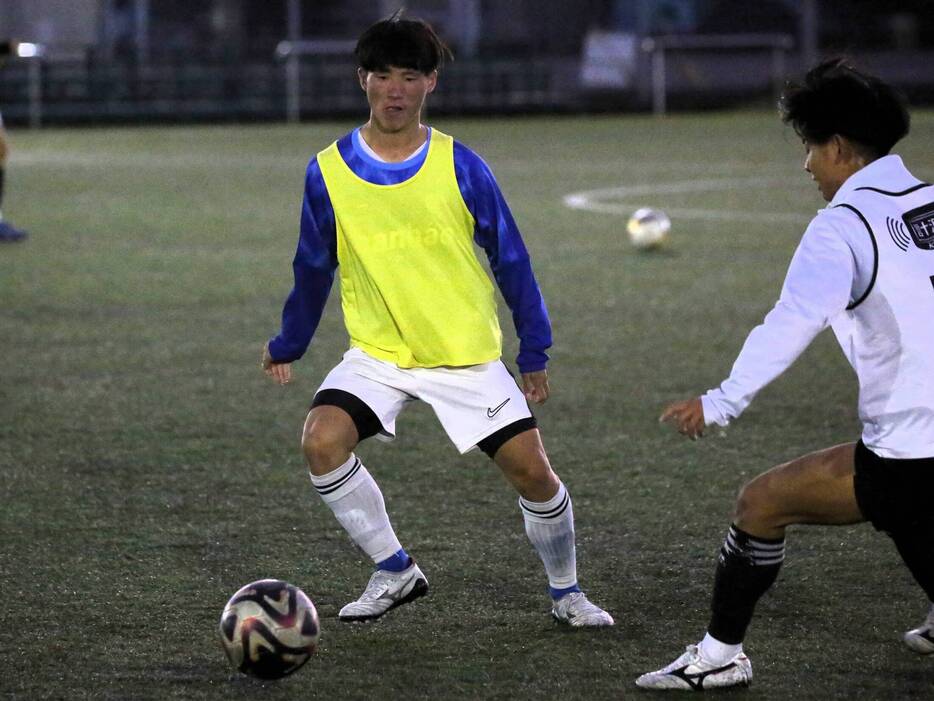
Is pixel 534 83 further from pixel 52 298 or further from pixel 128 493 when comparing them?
pixel 128 493

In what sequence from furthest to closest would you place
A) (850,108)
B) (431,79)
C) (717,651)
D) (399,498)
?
1. (399,498)
2. (431,79)
3. (717,651)
4. (850,108)

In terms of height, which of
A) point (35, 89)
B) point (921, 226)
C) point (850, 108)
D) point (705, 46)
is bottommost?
point (921, 226)

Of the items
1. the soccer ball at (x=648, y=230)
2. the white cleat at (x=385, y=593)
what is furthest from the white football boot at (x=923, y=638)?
the soccer ball at (x=648, y=230)

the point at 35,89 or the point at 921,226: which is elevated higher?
the point at 35,89

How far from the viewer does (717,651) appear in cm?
376

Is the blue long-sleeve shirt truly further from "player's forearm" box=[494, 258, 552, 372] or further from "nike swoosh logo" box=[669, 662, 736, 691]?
"nike swoosh logo" box=[669, 662, 736, 691]

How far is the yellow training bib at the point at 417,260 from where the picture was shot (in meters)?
4.19

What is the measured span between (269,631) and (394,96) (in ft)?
4.62

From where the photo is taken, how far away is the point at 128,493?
225 inches

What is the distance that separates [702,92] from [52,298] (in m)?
24.5

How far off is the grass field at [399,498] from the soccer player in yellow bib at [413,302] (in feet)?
1.06

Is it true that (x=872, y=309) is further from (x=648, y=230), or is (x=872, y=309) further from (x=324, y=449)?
(x=648, y=230)

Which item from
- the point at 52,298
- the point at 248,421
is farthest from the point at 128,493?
the point at 52,298

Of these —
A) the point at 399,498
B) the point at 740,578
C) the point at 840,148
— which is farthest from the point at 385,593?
the point at 840,148
